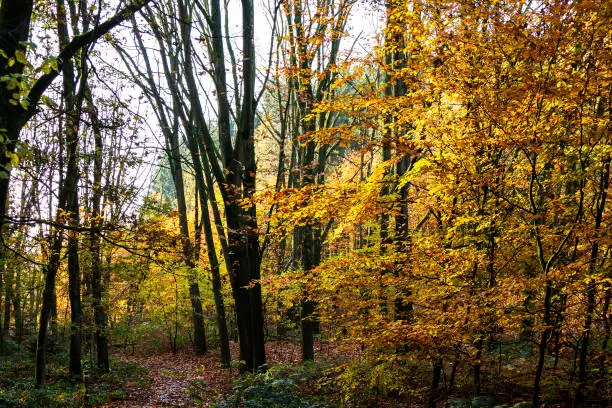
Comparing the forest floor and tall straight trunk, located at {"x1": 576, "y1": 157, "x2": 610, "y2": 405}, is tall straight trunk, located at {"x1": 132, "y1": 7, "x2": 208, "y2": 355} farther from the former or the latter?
tall straight trunk, located at {"x1": 576, "y1": 157, "x2": 610, "y2": 405}

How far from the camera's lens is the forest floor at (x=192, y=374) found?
9547mm

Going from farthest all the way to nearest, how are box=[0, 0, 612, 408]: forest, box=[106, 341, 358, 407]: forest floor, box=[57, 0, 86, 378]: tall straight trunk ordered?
box=[106, 341, 358, 407]: forest floor < box=[57, 0, 86, 378]: tall straight trunk < box=[0, 0, 612, 408]: forest

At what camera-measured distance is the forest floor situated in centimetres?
955

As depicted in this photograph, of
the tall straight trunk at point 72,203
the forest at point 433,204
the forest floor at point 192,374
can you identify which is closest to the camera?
the forest at point 433,204

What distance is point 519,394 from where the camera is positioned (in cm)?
734

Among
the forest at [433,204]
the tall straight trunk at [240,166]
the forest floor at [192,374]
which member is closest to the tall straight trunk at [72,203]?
the forest at [433,204]

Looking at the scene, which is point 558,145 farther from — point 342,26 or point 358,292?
point 342,26

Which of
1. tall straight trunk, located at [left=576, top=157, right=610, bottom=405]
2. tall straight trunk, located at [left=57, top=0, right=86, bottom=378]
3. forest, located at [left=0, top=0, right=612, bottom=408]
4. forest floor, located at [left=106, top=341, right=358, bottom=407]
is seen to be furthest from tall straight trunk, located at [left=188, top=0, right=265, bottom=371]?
tall straight trunk, located at [left=576, top=157, right=610, bottom=405]

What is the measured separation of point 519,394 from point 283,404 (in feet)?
13.0

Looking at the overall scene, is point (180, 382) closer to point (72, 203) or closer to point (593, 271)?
point (72, 203)

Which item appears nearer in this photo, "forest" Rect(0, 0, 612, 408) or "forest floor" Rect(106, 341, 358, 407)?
"forest" Rect(0, 0, 612, 408)

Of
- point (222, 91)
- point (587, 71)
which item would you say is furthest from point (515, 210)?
point (222, 91)

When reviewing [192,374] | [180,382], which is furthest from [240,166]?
[192,374]

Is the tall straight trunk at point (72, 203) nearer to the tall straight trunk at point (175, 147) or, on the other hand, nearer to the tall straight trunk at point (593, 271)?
the tall straight trunk at point (175, 147)
